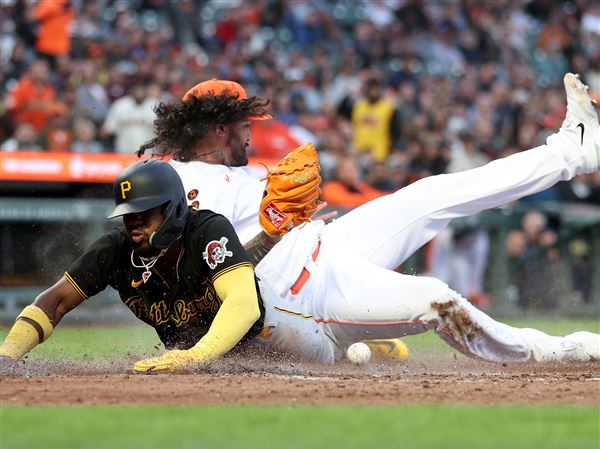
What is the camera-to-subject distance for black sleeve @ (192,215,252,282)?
6055mm

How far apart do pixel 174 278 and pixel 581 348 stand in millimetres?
2557

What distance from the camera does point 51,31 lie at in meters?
14.4

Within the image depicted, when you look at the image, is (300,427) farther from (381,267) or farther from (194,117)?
(194,117)

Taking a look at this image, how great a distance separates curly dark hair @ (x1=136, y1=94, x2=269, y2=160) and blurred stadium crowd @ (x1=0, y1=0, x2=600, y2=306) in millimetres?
5670

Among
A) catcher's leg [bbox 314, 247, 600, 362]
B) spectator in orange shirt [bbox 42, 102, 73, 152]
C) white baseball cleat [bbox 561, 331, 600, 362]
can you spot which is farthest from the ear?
spectator in orange shirt [bbox 42, 102, 73, 152]

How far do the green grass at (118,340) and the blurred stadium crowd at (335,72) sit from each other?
2277 millimetres

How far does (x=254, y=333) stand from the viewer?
643 centimetres

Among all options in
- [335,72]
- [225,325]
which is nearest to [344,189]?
[335,72]

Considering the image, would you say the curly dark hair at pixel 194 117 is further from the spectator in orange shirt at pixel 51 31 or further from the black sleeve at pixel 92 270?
the spectator in orange shirt at pixel 51 31

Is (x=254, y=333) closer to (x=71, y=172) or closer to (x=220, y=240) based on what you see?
(x=220, y=240)

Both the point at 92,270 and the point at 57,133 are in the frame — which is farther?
the point at 57,133

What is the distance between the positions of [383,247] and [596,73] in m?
12.7

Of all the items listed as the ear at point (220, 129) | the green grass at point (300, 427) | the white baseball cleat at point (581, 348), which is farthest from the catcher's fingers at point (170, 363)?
the white baseball cleat at point (581, 348)

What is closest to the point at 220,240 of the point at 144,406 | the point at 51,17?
the point at 144,406
